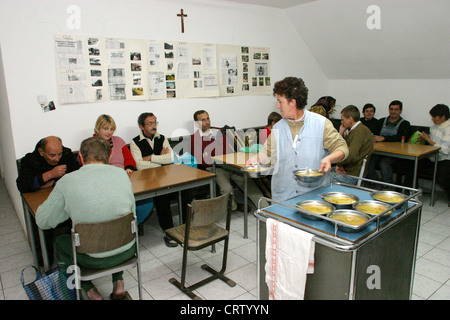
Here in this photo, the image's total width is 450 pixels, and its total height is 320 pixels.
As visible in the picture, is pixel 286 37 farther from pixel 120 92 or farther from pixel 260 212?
pixel 260 212

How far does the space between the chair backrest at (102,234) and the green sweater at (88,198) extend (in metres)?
0.09

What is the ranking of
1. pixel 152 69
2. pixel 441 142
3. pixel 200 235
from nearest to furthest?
pixel 200 235
pixel 152 69
pixel 441 142

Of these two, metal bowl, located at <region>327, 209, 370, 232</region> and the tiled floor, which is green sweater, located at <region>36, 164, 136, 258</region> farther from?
metal bowl, located at <region>327, 209, 370, 232</region>

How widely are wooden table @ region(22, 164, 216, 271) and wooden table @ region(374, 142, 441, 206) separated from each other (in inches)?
102

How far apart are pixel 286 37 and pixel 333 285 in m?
4.82

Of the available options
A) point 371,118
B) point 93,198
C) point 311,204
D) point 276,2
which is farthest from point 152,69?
point 371,118

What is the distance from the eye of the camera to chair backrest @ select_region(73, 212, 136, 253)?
221cm

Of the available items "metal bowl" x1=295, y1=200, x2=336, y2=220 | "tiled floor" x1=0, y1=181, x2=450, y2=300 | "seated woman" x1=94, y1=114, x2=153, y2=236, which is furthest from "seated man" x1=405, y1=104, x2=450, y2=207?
"seated woman" x1=94, y1=114, x2=153, y2=236

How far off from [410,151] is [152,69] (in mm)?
3461

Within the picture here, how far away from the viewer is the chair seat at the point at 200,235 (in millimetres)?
2789

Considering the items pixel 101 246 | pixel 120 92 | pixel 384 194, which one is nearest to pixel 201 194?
pixel 120 92

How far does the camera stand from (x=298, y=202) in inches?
88.3

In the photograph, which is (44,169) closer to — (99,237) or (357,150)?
(99,237)

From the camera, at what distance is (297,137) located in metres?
2.62
